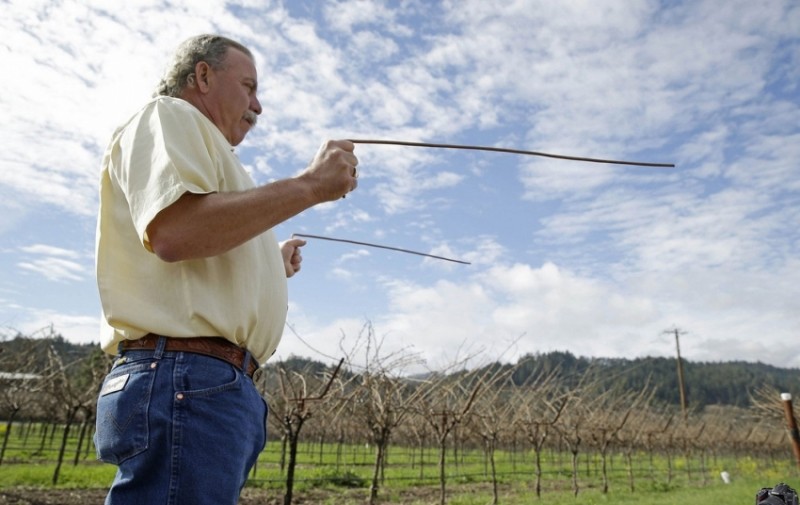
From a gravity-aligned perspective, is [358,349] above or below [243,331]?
above

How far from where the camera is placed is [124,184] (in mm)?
1235

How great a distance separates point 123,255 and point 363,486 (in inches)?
678

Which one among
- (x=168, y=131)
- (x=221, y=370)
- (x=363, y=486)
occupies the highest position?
(x=168, y=131)

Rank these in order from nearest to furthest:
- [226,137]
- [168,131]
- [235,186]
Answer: [168,131]
[235,186]
[226,137]

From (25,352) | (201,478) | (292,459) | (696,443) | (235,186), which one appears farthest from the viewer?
(696,443)

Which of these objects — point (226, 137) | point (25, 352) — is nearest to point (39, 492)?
point (25, 352)

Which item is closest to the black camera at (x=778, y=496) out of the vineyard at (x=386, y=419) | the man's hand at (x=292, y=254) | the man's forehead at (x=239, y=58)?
the man's hand at (x=292, y=254)

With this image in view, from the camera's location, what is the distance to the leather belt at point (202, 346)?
1183 millimetres

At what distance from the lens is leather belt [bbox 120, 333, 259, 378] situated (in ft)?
3.88

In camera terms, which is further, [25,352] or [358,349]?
[25,352]

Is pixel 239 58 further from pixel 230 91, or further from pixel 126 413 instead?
pixel 126 413

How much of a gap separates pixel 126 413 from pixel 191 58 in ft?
2.89

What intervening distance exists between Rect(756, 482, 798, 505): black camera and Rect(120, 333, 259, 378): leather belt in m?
1.14

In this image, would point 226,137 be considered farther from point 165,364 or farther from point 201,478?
point 201,478
